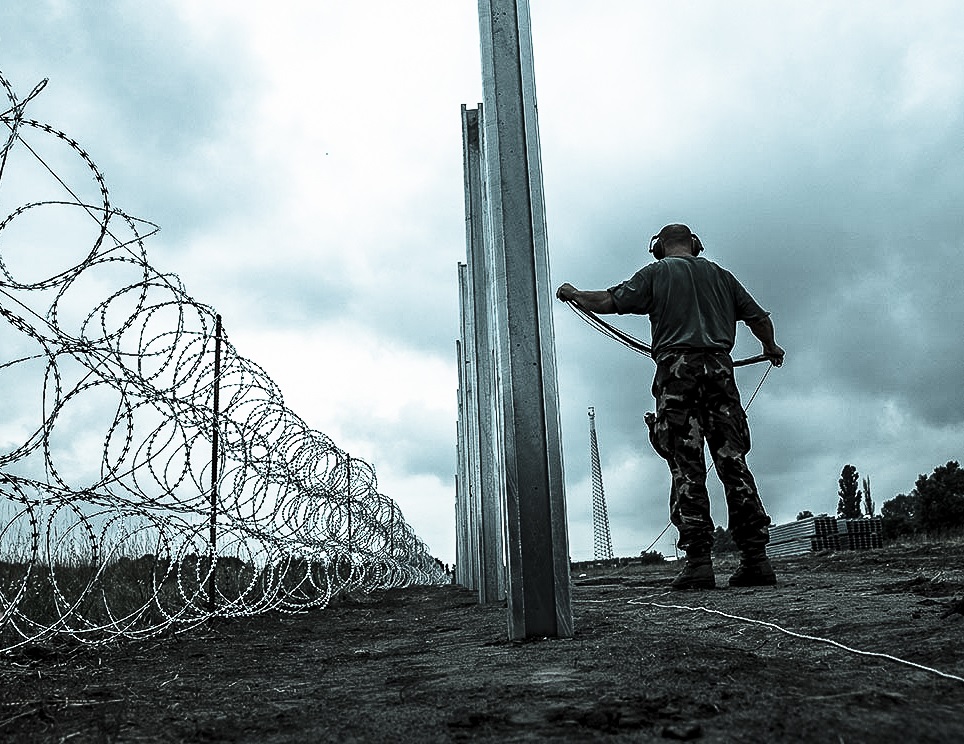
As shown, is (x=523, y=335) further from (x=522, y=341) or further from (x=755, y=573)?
(x=755, y=573)

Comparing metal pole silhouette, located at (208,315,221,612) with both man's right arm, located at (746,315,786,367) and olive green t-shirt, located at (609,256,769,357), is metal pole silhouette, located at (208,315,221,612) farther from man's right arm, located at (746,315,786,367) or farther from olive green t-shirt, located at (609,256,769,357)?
man's right arm, located at (746,315,786,367)

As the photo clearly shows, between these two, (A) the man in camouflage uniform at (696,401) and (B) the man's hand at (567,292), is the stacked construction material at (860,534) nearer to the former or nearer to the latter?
(A) the man in camouflage uniform at (696,401)

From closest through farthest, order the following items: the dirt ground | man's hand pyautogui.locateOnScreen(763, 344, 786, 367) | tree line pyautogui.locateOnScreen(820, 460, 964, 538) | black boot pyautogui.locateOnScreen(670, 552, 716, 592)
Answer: the dirt ground < black boot pyautogui.locateOnScreen(670, 552, 716, 592) < man's hand pyautogui.locateOnScreen(763, 344, 786, 367) < tree line pyautogui.locateOnScreen(820, 460, 964, 538)

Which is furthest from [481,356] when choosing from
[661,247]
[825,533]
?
[825,533]

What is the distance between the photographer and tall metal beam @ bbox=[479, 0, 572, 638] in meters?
3.51

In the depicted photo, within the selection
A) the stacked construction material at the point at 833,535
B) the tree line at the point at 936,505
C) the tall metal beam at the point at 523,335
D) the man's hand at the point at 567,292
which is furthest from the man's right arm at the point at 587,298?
the tree line at the point at 936,505

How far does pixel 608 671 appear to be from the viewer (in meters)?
2.53

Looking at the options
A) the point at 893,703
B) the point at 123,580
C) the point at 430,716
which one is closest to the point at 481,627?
the point at 430,716

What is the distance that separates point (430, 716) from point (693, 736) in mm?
633

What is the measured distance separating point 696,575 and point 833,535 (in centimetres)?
1578

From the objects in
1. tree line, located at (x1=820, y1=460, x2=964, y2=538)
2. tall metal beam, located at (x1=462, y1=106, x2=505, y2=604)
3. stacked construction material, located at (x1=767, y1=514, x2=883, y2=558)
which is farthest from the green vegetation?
tall metal beam, located at (x1=462, y1=106, x2=505, y2=604)

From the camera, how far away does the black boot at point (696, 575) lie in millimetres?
5277

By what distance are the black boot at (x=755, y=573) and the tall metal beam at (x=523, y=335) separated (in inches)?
82.2

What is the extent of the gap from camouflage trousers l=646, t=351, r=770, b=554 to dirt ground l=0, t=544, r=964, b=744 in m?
0.79
